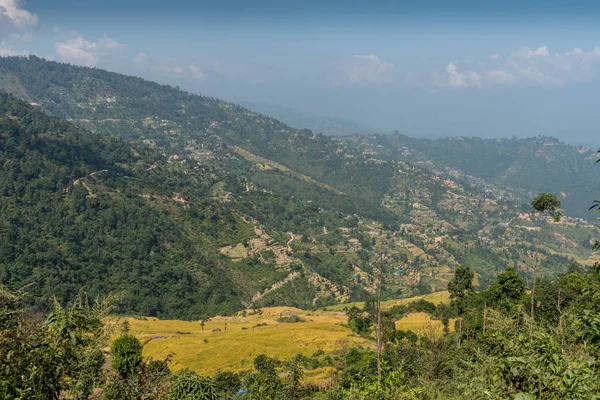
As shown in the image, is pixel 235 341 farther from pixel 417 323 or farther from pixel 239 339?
pixel 417 323

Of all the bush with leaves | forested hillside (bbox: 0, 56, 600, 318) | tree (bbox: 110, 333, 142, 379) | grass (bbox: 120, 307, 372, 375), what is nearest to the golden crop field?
grass (bbox: 120, 307, 372, 375)

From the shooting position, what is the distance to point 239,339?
168 feet

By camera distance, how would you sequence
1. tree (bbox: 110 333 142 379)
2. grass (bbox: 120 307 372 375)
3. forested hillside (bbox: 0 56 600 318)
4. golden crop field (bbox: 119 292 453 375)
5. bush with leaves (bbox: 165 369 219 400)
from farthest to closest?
forested hillside (bbox: 0 56 600 318)
golden crop field (bbox: 119 292 453 375)
grass (bbox: 120 307 372 375)
tree (bbox: 110 333 142 379)
bush with leaves (bbox: 165 369 219 400)

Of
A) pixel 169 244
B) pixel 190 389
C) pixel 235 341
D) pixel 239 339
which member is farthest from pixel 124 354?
pixel 169 244

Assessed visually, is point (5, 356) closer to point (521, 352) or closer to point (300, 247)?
point (521, 352)

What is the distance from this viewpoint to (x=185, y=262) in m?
105

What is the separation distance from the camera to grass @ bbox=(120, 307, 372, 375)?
142ft

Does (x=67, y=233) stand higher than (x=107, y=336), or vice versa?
(x=107, y=336)

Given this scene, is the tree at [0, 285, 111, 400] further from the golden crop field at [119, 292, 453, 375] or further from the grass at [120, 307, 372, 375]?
the golden crop field at [119, 292, 453, 375]

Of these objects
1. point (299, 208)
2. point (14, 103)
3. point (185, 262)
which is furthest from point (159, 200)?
point (14, 103)

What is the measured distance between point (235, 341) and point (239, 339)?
57.3 inches

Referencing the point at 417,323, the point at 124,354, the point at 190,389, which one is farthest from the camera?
the point at 417,323

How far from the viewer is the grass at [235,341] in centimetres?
4334

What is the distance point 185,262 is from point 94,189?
3653 cm
